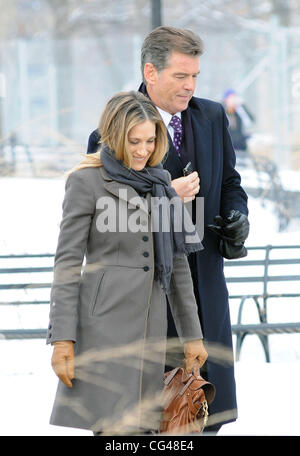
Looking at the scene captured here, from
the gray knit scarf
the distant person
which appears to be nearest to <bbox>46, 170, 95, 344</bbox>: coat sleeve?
Result: the gray knit scarf

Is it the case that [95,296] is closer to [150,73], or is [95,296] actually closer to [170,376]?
[170,376]

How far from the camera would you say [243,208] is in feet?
12.5

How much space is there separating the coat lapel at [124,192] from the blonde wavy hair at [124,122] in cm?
7

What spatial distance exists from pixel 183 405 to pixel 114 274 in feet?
1.52

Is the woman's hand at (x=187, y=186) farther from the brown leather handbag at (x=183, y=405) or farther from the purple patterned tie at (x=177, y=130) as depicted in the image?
the brown leather handbag at (x=183, y=405)

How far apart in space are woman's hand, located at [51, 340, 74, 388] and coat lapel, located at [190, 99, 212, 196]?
0.86 metres

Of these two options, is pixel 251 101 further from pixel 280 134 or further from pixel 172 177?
pixel 172 177

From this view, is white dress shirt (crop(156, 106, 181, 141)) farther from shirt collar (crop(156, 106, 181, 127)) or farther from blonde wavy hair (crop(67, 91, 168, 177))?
blonde wavy hair (crop(67, 91, 168, 177))

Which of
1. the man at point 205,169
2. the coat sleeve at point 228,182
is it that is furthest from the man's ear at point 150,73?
the coat sleeve at point 228,182

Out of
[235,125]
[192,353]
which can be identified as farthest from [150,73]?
[235,125]

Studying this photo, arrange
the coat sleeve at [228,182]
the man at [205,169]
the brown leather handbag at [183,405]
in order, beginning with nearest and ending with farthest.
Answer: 1. the brown leather handbag at [183,405]
2. the man at [205,169]
3. the coat sleeve at [228,182]

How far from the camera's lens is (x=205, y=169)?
3.76m

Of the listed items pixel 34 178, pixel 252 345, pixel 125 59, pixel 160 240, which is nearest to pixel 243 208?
pixel 160 240

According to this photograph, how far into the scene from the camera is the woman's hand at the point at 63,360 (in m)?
3.16
